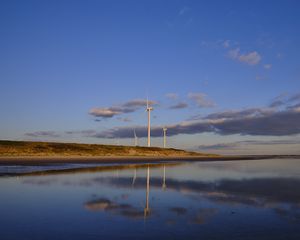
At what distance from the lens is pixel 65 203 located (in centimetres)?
1309

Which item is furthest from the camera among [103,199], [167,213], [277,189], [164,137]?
[164,137]

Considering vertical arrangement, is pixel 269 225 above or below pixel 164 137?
below

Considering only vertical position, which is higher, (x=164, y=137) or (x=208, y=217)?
(x=164, y=137)

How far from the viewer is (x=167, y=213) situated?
439 inches

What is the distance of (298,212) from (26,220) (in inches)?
346

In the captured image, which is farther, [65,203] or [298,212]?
[65,203]

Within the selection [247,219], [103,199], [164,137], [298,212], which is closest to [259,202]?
[298,212]

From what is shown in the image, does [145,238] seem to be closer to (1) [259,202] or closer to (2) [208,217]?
(2) [208,217]

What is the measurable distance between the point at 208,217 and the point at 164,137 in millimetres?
115076

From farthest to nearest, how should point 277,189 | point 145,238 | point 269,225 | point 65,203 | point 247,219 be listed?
point 277,189, point 65,203, point 247,219, point 269,225, point 145,238

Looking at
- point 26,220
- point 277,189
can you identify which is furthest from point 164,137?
point 26,220

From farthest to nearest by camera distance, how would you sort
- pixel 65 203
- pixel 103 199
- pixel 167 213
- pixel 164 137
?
pixel 164 137 < pixel 103 199 < pixel 65 203 < pixel 167 213

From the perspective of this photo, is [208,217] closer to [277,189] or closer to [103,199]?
[103,199]

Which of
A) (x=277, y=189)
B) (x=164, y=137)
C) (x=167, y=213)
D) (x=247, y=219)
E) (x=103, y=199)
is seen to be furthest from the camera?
(x=164, y=137)
